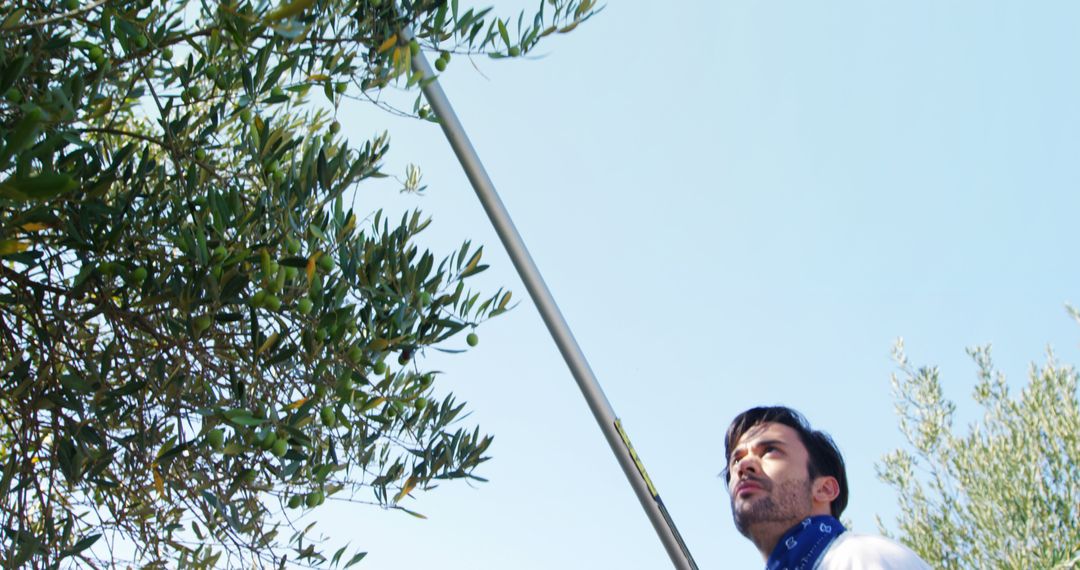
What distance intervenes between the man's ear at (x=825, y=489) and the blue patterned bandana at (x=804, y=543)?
259 mm

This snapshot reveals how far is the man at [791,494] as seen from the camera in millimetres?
3064

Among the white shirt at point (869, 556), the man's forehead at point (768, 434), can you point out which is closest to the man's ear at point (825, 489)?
the man's forehead at point (768, 434)

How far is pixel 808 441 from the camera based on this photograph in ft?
12.8

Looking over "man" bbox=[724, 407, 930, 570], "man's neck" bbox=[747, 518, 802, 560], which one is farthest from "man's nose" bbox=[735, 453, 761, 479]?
"man's neck" bbox=[747, 518, 802, 560]

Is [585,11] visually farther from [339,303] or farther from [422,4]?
[339,303]

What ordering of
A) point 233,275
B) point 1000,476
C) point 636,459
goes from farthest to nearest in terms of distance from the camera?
point 1000,476
point 636,459
point 233,275

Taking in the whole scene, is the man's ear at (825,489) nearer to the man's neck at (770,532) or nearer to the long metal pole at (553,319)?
the man's neck at (770,532)

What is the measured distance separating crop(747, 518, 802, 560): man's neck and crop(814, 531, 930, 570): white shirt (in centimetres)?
42

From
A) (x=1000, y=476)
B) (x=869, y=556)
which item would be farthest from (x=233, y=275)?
(x=1000, y=476)

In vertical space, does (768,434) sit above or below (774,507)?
above

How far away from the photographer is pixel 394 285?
2.55 metres

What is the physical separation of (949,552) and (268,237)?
31.9ft

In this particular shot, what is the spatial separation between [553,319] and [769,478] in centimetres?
A: 128

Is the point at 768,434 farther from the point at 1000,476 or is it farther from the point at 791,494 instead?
the point at 1000,476
